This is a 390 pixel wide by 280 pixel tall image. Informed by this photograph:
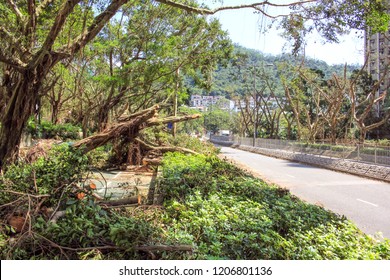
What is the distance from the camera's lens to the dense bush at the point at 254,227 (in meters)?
4.02

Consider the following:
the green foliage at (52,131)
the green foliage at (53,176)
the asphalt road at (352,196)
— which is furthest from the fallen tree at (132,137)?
the green foliage at (52,131)

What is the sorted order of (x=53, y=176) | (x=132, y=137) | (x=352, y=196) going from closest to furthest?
(x=53, y=176) → (x=352, y=196) → (x=132, y=137)

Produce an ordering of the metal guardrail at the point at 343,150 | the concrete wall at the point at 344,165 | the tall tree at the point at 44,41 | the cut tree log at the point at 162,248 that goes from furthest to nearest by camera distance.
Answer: the metal guardrail at the point at 343,150 < the concrete wall at the point at 344,165 < the tall tree at the point at 44,41 < the cut tree log at the point at 162,248

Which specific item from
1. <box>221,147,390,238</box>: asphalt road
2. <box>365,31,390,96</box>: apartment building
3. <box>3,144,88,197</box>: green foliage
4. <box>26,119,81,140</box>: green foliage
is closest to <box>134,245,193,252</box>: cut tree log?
<box>3,144,88,197</box>: green foliage

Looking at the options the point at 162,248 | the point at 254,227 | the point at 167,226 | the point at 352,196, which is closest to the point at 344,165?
the point at 352,196

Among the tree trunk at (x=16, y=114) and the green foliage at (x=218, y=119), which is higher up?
the green foliage at (x=218, y=119)

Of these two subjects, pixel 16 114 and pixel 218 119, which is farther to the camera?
pixel 218 119

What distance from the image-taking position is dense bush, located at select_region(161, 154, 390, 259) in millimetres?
4020

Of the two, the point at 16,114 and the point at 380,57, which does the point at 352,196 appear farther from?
the point at 380,57

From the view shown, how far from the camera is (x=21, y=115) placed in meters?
7.05

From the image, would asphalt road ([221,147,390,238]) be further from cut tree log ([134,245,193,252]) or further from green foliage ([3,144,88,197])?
green foliage ([3,144,88,197])

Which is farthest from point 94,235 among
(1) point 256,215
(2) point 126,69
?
(2) point 126,69

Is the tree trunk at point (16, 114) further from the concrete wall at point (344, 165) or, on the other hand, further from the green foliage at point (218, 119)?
the green foliage at point (218, 119)

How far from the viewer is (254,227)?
178 inches
